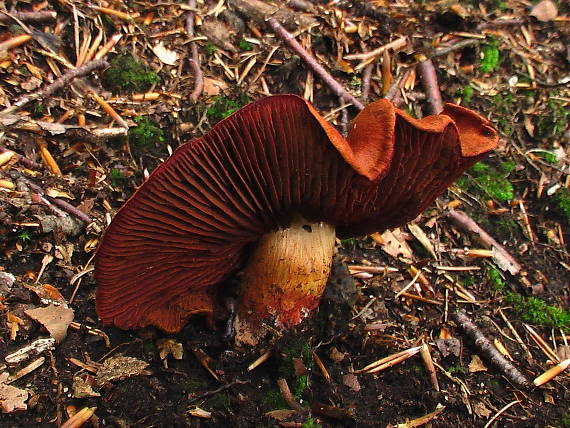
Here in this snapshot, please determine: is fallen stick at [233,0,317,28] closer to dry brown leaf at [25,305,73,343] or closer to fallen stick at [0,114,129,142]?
fallen stick at [0,114,129,142]

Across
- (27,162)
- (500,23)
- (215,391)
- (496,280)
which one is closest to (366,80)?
(500,23)

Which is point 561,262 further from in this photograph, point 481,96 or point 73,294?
point 73,294

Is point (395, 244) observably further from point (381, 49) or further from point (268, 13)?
point (268, 13)

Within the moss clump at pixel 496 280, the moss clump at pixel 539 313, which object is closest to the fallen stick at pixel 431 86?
the moss clump at pixel 496 280

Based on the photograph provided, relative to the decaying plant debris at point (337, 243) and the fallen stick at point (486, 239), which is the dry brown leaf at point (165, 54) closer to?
the decaying plant debris at point (337, 243)

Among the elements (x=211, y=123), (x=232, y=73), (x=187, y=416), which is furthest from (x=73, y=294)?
(x=232, y=73)

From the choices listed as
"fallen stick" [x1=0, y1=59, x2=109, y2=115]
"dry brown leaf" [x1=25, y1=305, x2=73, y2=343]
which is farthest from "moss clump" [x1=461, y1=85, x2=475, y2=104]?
"dry brown leaf" [x1=25, y1=305, x2=73, y2=343]
